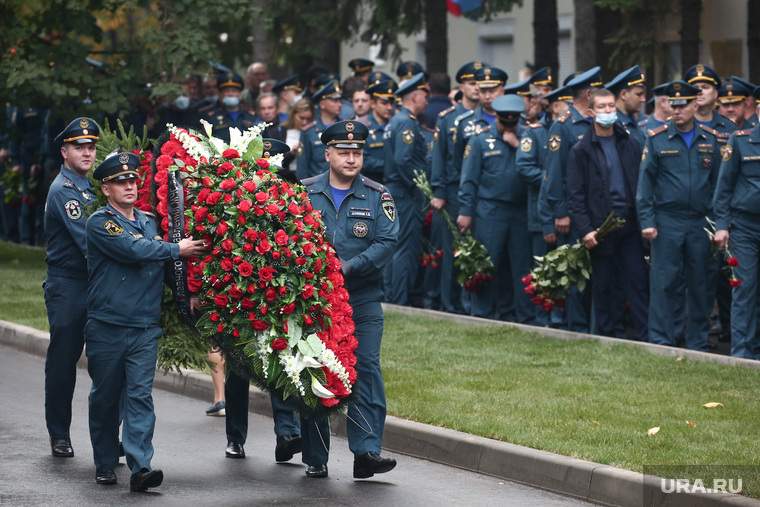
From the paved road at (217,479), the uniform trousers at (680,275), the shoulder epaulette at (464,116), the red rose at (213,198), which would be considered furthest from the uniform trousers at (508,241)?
the red rose at (213,198)

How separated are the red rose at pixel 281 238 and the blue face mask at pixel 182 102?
1037 cm

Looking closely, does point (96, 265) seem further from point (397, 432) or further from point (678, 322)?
point (678, 322)

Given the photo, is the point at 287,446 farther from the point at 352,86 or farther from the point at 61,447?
the point at 352,86

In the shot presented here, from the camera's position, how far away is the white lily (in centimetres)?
727

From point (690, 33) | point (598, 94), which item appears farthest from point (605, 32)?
point (598, 94)

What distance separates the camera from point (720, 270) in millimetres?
12594

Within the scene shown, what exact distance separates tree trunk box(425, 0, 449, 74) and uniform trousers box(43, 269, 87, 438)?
1368 centimetres

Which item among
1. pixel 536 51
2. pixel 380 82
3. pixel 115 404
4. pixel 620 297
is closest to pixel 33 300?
pixel 380 82

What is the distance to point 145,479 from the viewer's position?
750 cm

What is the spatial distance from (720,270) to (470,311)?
111 inches

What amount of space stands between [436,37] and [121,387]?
48.7 ft

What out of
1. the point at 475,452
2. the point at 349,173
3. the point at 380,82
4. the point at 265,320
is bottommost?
the point at 475,452

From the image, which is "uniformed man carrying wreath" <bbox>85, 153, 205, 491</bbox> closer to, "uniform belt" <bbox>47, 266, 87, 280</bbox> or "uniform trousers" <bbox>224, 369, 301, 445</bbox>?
"uniform belt" <bbox>47, 266, 87, 280</bbox>

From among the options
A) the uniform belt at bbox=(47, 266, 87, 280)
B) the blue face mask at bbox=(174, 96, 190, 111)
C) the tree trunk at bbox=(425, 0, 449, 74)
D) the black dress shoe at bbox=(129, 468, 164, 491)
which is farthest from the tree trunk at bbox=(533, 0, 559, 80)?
the black dress shoe at bbox=(129, 468, 164, 491)
